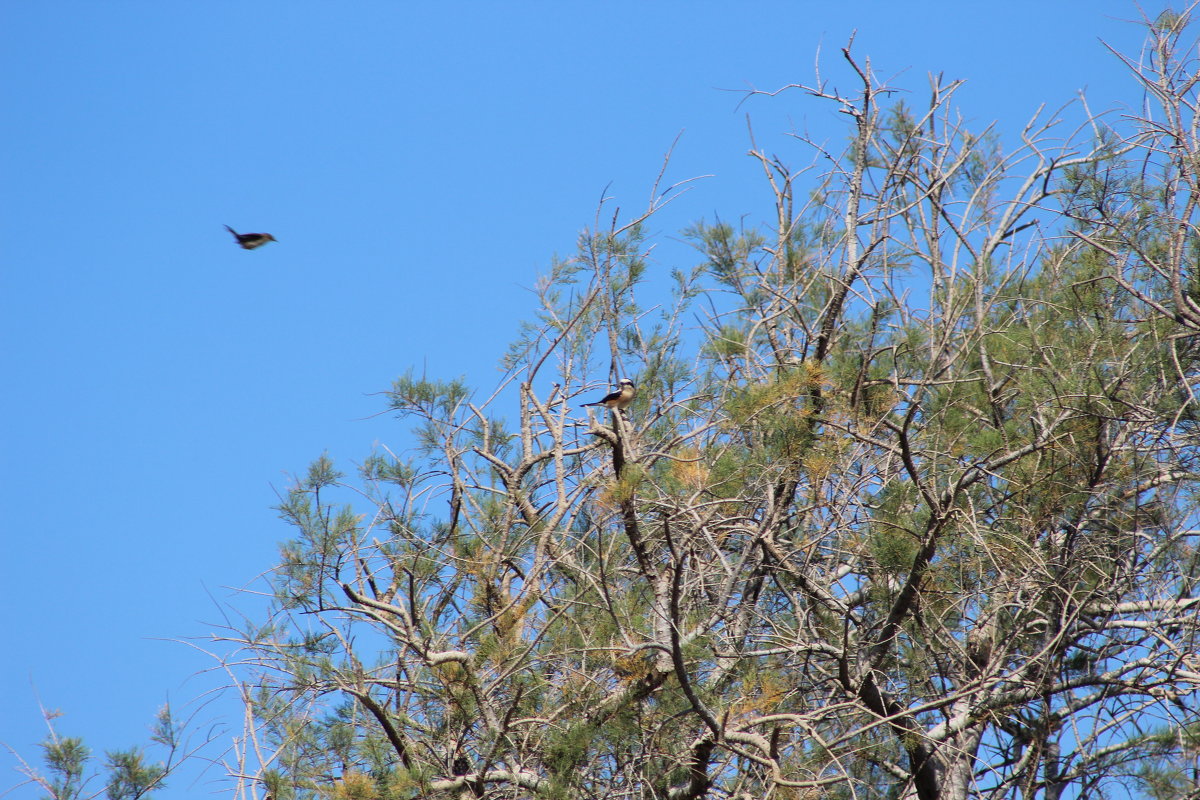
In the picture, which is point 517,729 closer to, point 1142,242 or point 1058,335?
point 1058,335

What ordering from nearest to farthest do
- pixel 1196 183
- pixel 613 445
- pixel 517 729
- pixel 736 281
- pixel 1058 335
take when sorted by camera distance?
1. pixel 613 445
2. pixel 1196 183
3. pixel 517 729
4. pixel 1058 335
5. pixel 736 281

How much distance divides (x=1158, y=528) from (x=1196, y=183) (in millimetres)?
963

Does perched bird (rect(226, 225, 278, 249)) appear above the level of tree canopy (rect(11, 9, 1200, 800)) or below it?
above

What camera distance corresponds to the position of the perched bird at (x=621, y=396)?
396 centimetres

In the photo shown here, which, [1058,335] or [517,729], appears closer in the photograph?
[517,729]

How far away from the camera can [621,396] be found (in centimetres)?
401

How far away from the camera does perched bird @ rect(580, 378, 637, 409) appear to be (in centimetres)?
396

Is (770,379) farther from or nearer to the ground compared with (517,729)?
farther from the ground

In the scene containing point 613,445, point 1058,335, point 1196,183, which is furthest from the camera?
point 1058,335

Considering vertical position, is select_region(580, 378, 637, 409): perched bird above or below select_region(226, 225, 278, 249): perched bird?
below

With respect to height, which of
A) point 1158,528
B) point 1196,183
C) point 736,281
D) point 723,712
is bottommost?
point 723,712

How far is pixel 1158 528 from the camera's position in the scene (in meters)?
3.52

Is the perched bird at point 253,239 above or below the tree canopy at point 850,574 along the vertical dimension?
above

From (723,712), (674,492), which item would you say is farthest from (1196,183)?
(723,712)
